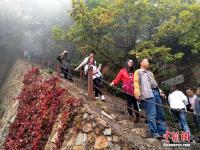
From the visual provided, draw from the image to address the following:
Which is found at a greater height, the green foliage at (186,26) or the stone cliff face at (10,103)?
the green foliage at (186,26)

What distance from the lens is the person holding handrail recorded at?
8508 mm

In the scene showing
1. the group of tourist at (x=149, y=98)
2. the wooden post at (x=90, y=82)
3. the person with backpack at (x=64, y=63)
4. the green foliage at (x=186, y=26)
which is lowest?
the group of tourist at (x=149, y=98)

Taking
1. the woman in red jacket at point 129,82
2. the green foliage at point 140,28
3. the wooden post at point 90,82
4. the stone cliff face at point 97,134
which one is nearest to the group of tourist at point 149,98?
the woman in red jacket at point 129,82

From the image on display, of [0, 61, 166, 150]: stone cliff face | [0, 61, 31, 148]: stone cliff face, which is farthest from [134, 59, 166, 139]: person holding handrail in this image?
[0, 61, 31, 148]: stone cliff face

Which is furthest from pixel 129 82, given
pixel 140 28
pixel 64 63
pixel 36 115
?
pixel 140 28

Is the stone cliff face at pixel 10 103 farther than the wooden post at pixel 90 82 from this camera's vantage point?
Yes

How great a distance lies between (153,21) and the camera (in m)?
15.7

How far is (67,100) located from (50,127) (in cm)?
101

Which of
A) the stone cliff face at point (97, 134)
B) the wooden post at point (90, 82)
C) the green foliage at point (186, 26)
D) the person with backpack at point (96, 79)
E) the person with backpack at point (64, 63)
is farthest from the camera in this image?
the person with backpack at point (64, 63)

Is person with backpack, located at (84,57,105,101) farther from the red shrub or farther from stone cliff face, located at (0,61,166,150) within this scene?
stone cliff face, located at (0,61,166,150)

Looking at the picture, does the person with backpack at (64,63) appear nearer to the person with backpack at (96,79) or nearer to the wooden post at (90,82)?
the person with backpack at (96,79)

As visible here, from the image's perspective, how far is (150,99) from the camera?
8539mm

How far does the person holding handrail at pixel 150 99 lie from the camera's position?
851 cm

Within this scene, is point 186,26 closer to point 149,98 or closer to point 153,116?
point 149,98
